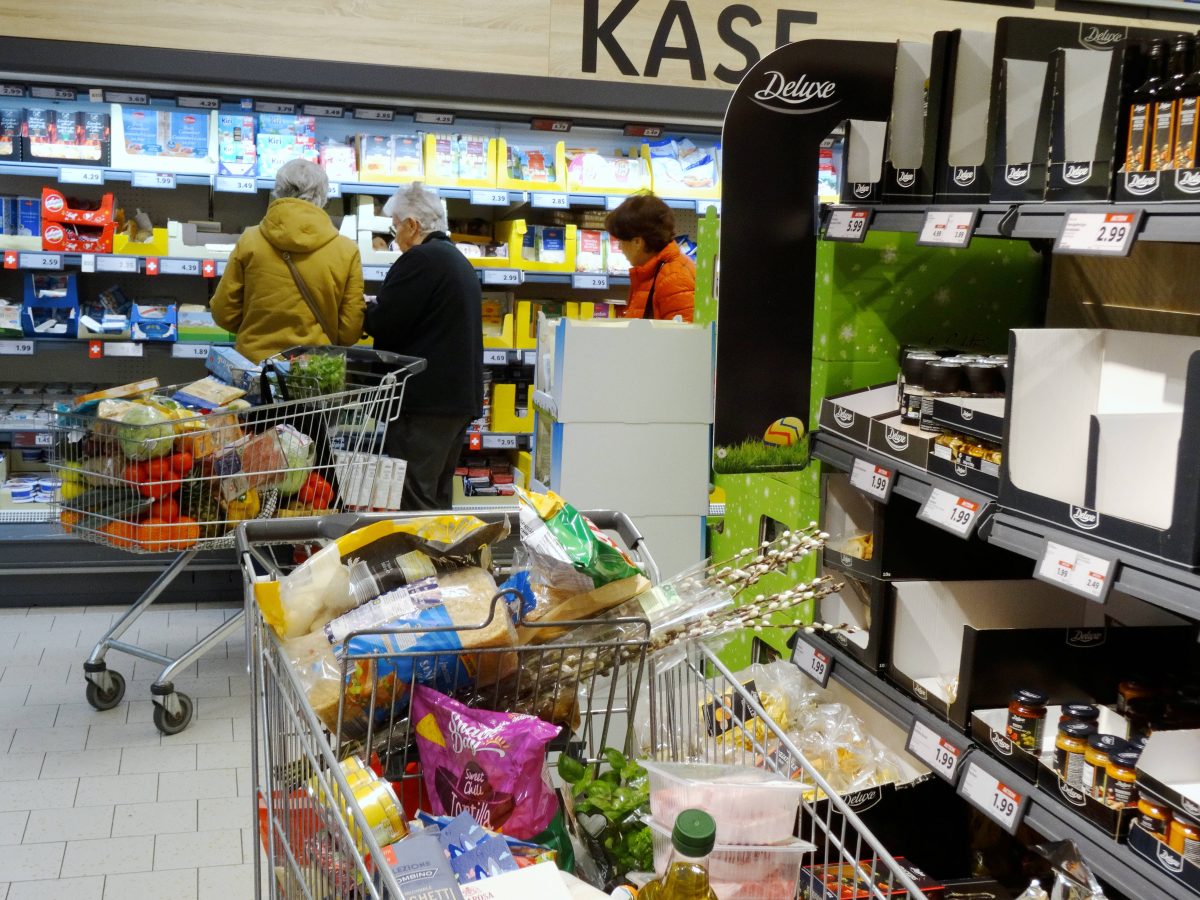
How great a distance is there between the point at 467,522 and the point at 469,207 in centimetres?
464

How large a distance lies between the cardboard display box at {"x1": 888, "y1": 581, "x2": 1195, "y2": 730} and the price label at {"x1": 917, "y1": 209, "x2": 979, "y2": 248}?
0.68 meters

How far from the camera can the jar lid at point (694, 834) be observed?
0.98 metres

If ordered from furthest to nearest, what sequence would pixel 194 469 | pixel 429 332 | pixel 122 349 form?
1. pixel 122 349
2. pixel 429 332
3. pixel 194 469

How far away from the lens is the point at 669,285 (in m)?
4.64

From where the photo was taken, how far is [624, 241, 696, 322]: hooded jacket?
15.2 ft

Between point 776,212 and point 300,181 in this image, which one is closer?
point 776,212

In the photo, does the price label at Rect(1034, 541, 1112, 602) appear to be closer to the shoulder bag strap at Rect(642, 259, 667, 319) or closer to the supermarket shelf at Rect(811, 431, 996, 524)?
the supermarket shelf at Rect(811, 431, 996, 524)

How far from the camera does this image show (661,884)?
1069 millimetres

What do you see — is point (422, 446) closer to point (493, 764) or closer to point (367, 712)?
point (367, 712)

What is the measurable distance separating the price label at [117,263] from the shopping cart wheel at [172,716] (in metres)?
2.09

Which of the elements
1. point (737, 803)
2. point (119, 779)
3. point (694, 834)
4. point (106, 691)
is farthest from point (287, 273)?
point (694, 834)

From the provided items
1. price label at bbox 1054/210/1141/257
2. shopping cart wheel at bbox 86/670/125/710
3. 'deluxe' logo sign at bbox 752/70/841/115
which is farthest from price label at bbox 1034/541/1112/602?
shopping cart wheel at bbox 86/670/125/710

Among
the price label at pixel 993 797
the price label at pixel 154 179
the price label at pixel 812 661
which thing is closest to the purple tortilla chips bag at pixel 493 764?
the price label at pixel 993 797

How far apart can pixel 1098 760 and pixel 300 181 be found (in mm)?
3660
